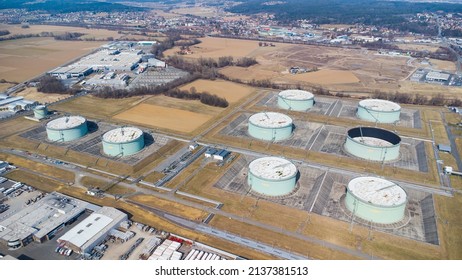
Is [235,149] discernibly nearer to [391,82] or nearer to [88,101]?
[88,101]

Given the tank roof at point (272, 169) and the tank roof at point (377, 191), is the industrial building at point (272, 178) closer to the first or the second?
the tank roof at point (272, 169)

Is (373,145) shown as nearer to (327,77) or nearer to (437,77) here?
(327,77)

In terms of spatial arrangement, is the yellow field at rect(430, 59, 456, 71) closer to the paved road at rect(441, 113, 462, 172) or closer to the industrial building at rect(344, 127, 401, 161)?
the paved road at rect(441, 113, 462, 172)

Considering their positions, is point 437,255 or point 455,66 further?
point 455,66

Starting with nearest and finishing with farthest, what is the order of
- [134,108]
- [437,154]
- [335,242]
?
1. [335,242]
2. [437,154]
3. [134,108]

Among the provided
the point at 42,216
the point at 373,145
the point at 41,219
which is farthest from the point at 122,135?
the point at 373,145

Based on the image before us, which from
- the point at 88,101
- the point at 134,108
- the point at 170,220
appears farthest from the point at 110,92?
the point at 170,220
